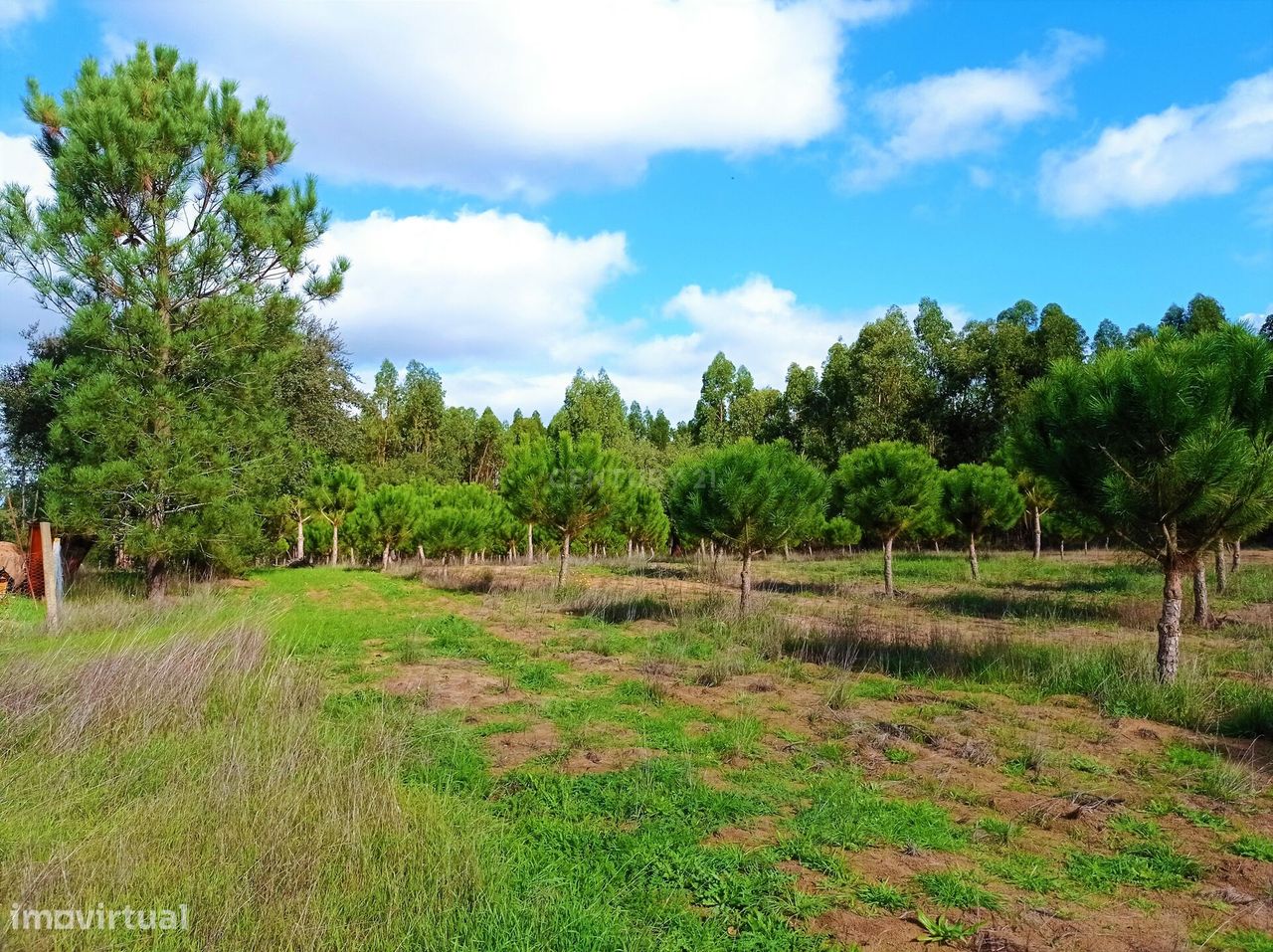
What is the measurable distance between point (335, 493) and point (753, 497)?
76.5 ft

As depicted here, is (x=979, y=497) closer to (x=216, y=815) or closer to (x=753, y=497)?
(x=753, y=497)

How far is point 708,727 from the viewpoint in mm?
7277

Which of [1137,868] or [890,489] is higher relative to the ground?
[890,489]

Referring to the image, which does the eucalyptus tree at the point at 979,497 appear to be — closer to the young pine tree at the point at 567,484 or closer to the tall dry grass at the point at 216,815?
the young pine tree at the point at 567,484

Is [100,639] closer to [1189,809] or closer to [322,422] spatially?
[1189,809]

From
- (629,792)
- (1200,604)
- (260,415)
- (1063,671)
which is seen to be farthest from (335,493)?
(1200,604)

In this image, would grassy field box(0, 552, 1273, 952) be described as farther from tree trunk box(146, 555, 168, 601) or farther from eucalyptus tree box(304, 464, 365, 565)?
eucalyptus tree box(304, 464, 365, 565)

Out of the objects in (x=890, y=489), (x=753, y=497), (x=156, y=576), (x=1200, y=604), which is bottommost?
(x=1200, y=604)

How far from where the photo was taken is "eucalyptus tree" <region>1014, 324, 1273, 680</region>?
7.85 metres

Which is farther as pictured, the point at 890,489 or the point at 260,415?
the point at 890,489

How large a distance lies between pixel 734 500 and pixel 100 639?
10023 millimetres

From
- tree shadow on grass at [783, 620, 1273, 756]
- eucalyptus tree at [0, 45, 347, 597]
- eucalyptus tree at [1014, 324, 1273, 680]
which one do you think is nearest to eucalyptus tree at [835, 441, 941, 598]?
tree shadow on grass at [783, 620, 1273, 756]

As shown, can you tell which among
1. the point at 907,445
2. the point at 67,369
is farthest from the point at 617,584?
the point at 67,369

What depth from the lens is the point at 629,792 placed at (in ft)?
17.5
